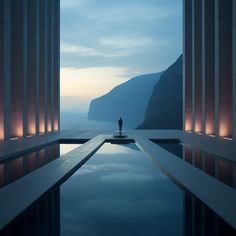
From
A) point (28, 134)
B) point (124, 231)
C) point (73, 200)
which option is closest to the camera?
point (124, 231)

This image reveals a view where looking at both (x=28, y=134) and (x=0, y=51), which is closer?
(x=0, y=51)

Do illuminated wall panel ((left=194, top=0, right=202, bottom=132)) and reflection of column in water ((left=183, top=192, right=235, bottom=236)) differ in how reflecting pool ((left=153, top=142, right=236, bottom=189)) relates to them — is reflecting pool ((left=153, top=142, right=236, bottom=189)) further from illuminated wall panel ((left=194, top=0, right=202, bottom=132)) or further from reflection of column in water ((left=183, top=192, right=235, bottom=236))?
illuminated wall panel ((left=194, top=0, right=202, bottom=132))

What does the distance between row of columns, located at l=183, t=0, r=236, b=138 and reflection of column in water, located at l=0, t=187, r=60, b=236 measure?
1709cm

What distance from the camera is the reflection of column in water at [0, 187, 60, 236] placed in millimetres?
5293

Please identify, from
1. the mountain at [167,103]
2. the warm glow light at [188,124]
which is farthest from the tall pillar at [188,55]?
the mountain at [167,103]

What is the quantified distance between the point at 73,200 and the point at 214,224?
10.5ft

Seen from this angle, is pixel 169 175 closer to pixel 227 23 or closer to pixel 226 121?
pixel 226 121

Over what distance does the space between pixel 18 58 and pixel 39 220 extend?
2184 cm

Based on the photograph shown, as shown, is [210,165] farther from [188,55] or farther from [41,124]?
[188,55]

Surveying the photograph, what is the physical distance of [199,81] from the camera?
31000mm

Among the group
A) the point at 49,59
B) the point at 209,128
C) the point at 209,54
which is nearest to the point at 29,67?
the point at 49,59

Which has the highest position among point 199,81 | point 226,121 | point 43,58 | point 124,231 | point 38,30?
point 38,30

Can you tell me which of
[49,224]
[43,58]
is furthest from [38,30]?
[49,224]

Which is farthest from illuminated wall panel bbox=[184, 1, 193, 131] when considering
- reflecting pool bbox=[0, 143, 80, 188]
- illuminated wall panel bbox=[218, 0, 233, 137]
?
reflecting pool bbox=[0, 143, 80, 188]
